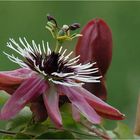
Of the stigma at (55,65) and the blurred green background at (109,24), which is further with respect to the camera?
the blurred green background at (109,24)

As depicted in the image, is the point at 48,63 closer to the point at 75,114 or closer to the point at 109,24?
the point at 75,114

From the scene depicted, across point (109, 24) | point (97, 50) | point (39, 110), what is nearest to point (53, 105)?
point (39, 110)

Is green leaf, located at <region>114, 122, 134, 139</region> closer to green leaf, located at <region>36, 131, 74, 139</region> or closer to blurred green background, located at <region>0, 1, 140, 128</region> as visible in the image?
green leaf, located at <region>36, 131, 74, 139</region>

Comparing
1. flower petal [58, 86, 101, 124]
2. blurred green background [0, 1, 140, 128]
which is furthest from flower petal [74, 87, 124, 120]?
blurred green background [0, 1, 140, 128]

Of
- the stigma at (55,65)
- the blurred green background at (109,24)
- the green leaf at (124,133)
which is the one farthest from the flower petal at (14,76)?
the blurred green background at (109,24)

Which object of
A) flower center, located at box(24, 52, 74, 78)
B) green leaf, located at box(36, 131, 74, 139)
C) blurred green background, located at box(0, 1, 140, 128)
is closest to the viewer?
green leaf, located at box(36, 131, 74, 139)

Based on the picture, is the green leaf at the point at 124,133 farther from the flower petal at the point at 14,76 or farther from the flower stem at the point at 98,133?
the flower petal at the point at 14,76

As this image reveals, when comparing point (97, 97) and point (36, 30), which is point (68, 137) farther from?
point (36, 30)
